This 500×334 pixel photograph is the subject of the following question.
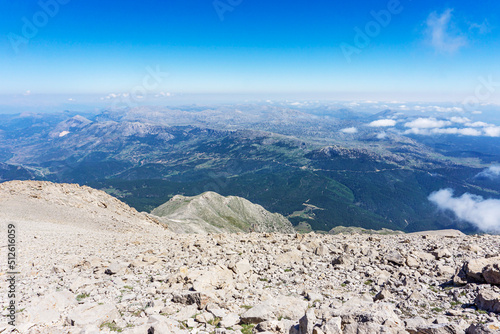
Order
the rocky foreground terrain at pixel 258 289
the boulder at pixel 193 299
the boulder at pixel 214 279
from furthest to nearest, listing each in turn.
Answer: the boulder at pixel 214 279
the boulder at pixel 193 299
the rocky foreground terrain at pixel 258 289

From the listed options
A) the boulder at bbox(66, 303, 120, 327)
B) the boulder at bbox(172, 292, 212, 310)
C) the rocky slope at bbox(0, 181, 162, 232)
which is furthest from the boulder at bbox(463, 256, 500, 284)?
the rocky slope at bbox(0, 181, 162, 232)

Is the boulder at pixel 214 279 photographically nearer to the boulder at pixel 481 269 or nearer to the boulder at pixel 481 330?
the boulder at pixel 481 330

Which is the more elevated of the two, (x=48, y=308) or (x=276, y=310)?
(x=276, y=310)

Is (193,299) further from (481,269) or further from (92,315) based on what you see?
(481,269)

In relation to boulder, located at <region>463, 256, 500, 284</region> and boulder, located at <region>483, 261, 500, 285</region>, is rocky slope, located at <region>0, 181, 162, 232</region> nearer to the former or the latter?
boulder, located at <region>463, 256, 500, 284</region>

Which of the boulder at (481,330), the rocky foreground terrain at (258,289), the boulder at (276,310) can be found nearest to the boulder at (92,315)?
the rocky foreground terrain at (258,289)

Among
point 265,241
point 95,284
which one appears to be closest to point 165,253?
point 95,284

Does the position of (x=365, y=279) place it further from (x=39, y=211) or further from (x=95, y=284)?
(x=39, y=211)

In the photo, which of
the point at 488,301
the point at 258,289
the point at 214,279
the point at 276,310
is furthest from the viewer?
the point at 214,279

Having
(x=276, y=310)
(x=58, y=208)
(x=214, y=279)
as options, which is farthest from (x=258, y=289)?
(x=58, y=208)

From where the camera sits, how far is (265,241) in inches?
1083

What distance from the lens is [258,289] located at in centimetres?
1593

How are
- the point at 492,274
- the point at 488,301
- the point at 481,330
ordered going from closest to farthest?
the point at 481,330 → the point at 488,301 → the point at 492,274

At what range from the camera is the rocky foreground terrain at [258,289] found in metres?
10.8
